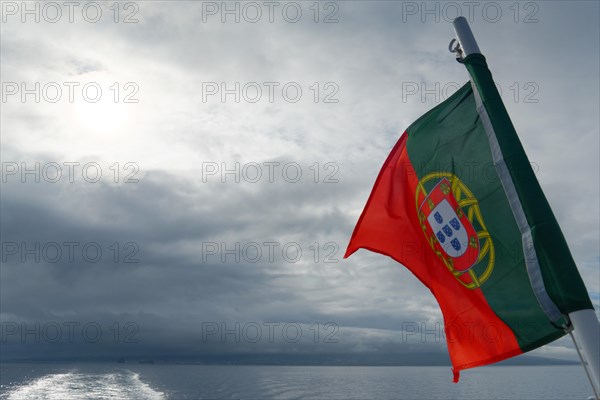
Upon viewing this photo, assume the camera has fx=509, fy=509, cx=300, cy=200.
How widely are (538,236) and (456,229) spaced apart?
2.00 metres

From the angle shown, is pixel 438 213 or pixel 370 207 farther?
pixel 370 207

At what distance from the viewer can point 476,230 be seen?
25.1 feet

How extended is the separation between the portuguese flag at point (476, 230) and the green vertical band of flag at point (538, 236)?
0.04 ft

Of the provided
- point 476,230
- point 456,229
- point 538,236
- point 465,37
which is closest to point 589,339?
point 538,236

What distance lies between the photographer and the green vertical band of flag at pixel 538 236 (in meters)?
5.73

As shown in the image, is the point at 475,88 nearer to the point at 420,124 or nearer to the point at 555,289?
the point at 420,124

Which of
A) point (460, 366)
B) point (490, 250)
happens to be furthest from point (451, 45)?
point (460, 366)

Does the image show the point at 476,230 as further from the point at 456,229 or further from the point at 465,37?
the point at 465,37

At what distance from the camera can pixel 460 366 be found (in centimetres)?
830

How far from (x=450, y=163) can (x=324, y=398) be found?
140 m

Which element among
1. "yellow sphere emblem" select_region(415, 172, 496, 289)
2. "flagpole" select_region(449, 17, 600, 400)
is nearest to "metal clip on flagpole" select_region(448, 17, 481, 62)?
"yellow sphere emblem" select_region(415, 172, 496, 289)

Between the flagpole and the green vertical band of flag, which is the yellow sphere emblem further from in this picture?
the flagpole

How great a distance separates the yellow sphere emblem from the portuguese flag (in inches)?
0.6

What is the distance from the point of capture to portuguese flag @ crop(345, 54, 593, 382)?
603 centimetres
